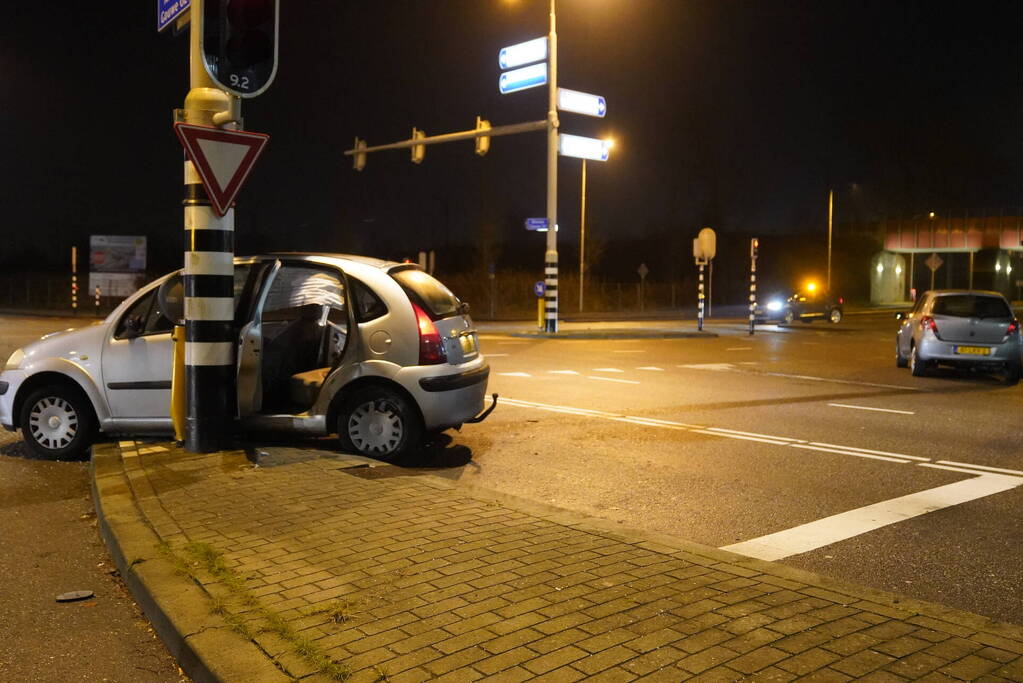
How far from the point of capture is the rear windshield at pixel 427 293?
25.9ft

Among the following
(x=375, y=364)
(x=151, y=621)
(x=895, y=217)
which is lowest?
(x=151, y=621)

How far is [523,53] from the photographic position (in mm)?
28016

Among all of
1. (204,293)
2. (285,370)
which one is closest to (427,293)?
Answer: (285,370)

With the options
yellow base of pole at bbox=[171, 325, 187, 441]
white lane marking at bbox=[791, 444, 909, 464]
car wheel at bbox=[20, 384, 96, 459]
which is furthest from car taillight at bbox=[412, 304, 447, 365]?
white lane marking at bbox=[791, 444, 909, 464]

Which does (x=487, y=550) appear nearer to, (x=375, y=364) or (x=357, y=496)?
(x=357, y=496)

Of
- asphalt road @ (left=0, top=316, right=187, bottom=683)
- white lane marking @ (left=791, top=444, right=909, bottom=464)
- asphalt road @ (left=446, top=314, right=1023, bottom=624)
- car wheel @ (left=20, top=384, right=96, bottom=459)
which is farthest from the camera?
white lane marking @ (left=791, top=444, right=909, bottom=464)

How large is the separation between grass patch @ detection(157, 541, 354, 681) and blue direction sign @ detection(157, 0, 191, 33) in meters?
4.91

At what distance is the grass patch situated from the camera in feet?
11.3

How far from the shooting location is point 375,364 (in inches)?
301

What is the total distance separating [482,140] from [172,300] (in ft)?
63.6

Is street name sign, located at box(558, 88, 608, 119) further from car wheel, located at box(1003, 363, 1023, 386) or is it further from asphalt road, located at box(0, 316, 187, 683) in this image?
asphalt road, located at box(0, 316, 187, 683)

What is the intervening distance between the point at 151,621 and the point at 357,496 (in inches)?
77.9

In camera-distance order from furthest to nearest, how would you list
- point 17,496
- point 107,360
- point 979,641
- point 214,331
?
point 107,360
point 214,331
point 17,496
point 979,641

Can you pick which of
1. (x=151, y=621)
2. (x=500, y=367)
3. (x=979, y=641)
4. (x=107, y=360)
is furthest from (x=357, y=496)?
(x=500, y=367)
